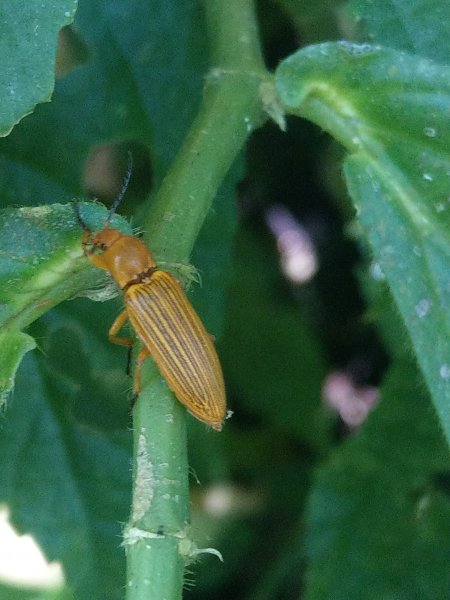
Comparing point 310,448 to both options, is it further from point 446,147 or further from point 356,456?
point 446,147

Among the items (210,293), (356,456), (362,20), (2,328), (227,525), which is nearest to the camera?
(2,328)

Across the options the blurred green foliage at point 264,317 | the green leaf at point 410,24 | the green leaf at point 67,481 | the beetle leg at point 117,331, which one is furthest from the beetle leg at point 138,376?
the green leaf at point 410,24

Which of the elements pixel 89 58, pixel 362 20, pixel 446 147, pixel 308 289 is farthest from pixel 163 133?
pixel 308 289

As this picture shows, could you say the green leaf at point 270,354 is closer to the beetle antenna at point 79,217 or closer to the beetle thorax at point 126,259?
the beetle thorax at point 126,259

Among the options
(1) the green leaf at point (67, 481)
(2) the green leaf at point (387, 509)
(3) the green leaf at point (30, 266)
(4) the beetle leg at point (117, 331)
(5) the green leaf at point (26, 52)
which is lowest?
(2) the green leaf at point (387, 509)

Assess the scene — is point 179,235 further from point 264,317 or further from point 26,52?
point 264,317

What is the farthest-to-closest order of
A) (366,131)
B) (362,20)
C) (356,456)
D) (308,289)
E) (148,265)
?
(308,289), (356,456), (148,265), (362,20), (366,131)
